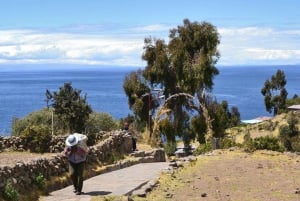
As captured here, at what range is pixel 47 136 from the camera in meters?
21.1

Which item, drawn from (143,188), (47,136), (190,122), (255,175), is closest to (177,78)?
(190,122)

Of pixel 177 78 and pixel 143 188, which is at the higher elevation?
pixel 177 78

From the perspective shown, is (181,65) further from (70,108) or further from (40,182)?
(40,182)

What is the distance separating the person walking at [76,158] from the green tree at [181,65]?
25154 mm

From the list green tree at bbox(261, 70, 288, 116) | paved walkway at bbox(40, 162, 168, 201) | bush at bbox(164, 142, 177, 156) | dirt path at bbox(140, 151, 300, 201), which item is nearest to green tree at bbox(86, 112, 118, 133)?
bush at bbox(164, 142, 177, 156)

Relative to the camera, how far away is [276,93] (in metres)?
92.9

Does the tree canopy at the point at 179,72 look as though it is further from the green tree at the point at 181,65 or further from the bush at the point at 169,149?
the bush at the point at 169,149

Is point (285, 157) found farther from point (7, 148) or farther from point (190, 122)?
point (190, 122)

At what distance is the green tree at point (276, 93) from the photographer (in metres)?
89.6

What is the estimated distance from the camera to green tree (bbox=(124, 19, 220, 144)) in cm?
3790

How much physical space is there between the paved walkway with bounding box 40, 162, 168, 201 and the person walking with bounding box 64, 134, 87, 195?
0.24m

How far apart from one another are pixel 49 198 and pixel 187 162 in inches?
290

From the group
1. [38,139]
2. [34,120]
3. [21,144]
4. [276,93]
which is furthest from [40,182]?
[276,93]

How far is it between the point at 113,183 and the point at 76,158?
221 cm
